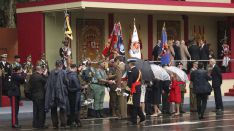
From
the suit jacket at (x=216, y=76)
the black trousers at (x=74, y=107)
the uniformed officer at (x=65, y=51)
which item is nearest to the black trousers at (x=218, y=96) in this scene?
the suit jacket at (x=216, y=76)

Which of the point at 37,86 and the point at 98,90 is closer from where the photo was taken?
the point at 37,86

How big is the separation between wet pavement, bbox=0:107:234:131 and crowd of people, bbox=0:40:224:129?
0.37m

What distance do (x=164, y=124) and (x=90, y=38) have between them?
11.6 m

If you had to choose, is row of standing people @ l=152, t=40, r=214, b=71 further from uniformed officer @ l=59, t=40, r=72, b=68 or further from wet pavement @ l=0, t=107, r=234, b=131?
wet pavement @ l=0, t=107, r=234, b=131

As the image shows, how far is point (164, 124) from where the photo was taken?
18562mm

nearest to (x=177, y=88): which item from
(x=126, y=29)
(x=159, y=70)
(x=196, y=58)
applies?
(x=159, y=70)

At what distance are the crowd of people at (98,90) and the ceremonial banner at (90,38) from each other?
3.36 meters

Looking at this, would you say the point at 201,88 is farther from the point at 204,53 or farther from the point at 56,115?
the point at 204,53

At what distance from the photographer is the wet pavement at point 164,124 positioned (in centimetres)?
1734

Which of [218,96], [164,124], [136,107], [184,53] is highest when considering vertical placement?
[184,53]

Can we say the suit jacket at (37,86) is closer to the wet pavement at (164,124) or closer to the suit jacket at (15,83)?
the suit jacket at (15,83)

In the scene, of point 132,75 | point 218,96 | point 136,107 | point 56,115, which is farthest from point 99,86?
point 218,96

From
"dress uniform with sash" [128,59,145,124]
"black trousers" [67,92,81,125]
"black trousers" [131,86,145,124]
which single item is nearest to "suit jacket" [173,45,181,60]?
"dress uniform with sash" [128,59,145,124]

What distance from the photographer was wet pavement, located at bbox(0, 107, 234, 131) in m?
17.3
